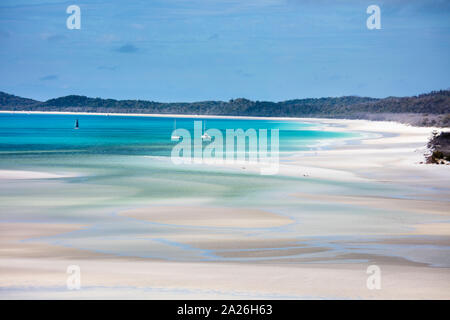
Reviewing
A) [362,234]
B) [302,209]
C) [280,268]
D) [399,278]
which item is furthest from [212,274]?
[302,209]

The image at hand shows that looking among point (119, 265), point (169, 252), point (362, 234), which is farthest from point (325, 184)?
point (119, 265)

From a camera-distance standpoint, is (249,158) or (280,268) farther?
(249,158)

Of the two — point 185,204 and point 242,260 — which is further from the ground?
point 185,204

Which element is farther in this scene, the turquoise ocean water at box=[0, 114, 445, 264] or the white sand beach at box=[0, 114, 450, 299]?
the turquoise ocean water at box=[0, 114, 445, 264]

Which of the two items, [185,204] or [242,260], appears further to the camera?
[185,204]

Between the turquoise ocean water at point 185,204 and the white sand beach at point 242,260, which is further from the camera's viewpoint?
the turquoise ocean water at point 185,204
